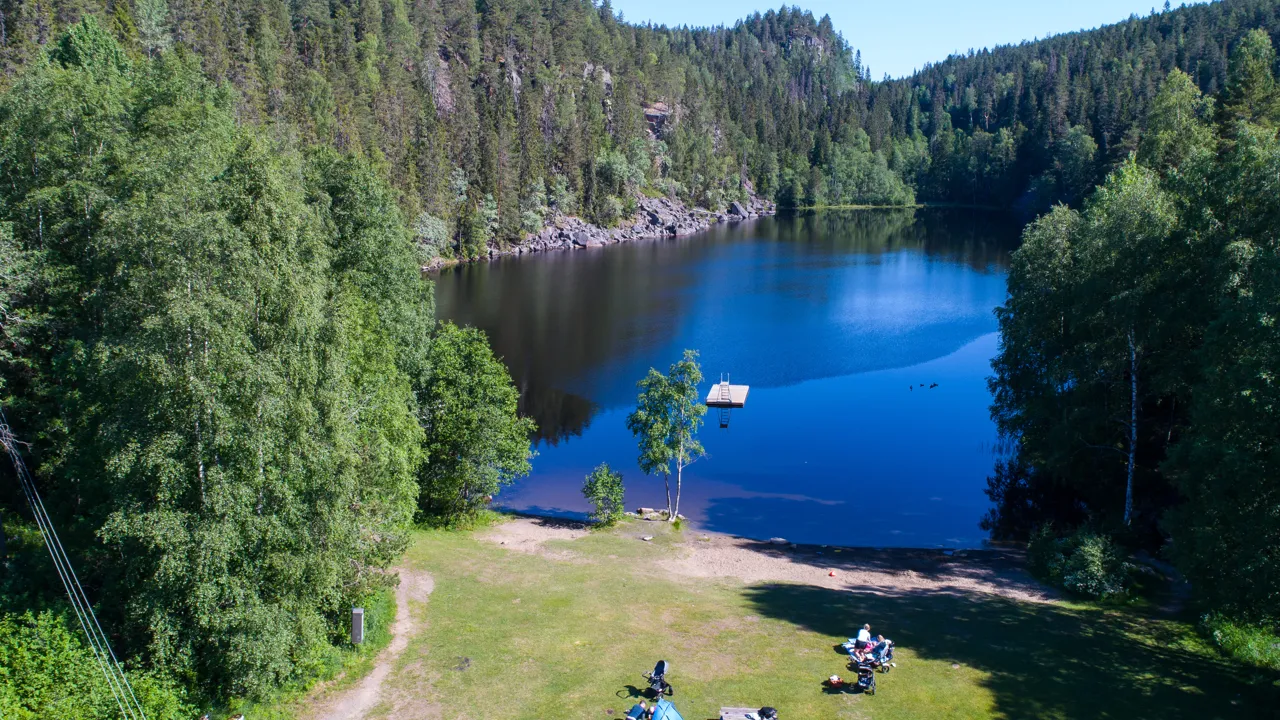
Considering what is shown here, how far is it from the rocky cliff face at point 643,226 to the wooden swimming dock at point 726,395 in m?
A: 53.4

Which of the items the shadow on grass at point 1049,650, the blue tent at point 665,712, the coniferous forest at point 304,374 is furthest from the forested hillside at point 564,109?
the blue tent at point 665,712

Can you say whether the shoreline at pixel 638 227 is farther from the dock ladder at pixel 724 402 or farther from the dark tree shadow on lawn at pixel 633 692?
the dark tree shadow on lawn at pixel 633 692

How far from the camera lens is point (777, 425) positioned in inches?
2061

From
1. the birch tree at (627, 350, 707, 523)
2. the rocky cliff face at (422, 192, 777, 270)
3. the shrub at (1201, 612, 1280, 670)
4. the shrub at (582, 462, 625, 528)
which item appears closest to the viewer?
the shrub at (1201, 612, 1280, 670)

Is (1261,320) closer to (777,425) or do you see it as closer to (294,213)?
(294,213)

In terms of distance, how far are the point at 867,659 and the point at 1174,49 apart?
187086mm

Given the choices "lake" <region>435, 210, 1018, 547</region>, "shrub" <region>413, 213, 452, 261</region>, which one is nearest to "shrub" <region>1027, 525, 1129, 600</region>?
"lake" <region>435, 210, 1018, 547</region>

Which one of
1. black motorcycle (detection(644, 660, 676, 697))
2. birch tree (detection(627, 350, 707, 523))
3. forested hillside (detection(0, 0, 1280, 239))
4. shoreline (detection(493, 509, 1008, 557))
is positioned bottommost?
shoreline (detection(493, 509, 1008, 557))

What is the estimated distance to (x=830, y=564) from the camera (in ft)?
105

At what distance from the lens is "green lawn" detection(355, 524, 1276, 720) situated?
1958 cm

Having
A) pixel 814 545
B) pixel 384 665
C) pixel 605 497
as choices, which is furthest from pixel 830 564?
pixel 384 665

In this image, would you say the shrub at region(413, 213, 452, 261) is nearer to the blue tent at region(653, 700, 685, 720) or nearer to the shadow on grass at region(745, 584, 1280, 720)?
the shadow on grass at region(745, 584, 1280, 720)

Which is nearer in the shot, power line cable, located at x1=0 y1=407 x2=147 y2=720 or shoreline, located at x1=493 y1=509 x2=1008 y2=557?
power line cable, located at x1=0 y1=407 x2=147 y2=720

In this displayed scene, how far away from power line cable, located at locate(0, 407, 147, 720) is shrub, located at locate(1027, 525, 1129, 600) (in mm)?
26444
